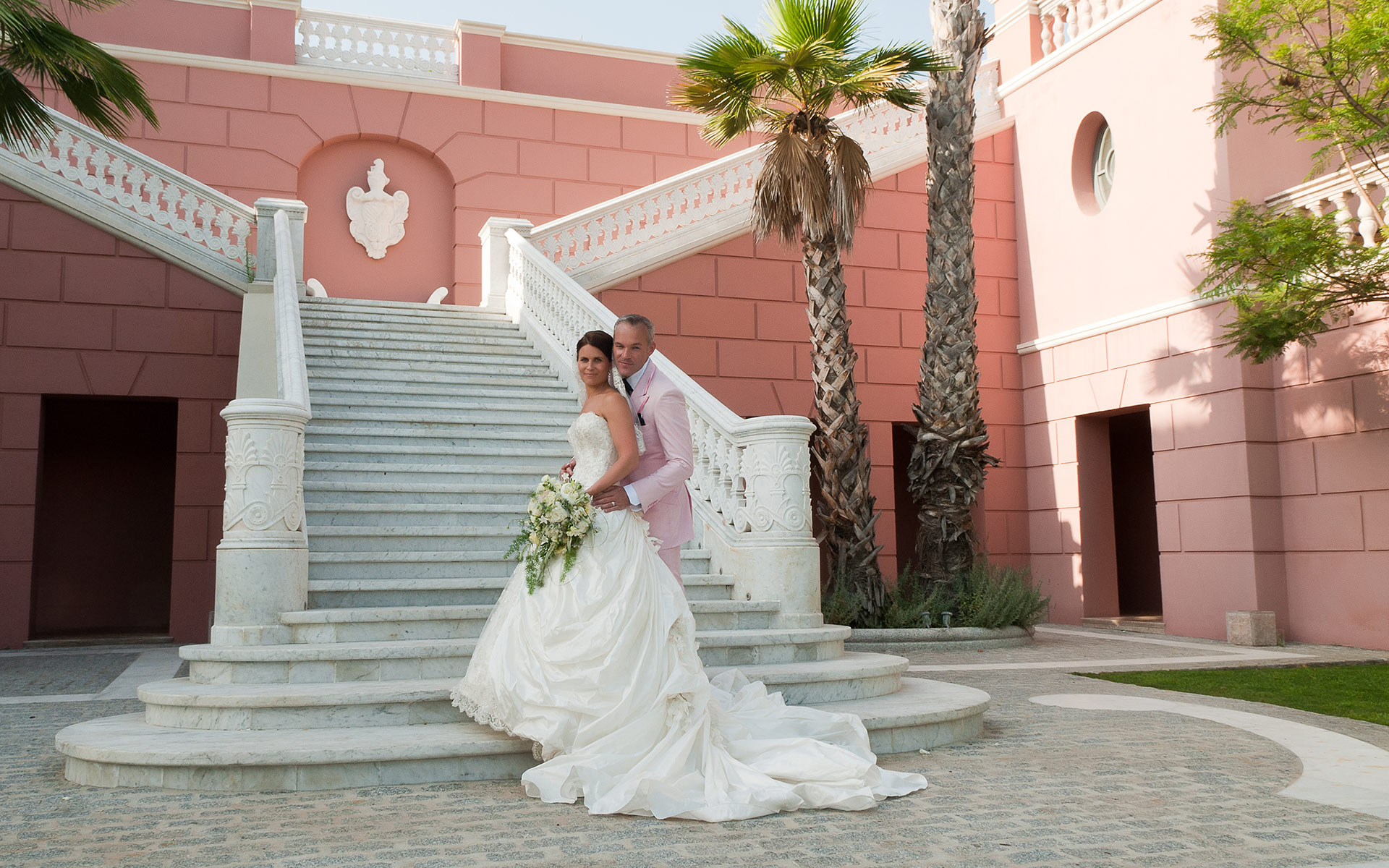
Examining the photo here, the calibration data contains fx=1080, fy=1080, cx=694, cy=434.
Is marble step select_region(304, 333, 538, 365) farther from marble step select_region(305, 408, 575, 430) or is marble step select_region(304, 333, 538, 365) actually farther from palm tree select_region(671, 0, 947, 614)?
palm tree select_region(671, 0, 947, 614)

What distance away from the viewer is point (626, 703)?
473 centimetres

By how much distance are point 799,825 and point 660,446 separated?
1943 mm

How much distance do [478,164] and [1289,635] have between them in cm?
1211

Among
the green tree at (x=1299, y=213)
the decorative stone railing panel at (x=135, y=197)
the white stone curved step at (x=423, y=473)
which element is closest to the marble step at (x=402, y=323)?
the decorative stone railing panel at (x=135, y=197)

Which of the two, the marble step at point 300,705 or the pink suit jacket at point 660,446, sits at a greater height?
the pink suit jacket at point 660,446

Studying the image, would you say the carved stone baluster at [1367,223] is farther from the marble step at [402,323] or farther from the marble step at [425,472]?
the marble step at [402,323]

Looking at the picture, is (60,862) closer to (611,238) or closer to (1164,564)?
(611,238)

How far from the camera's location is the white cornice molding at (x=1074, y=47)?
1296 cm

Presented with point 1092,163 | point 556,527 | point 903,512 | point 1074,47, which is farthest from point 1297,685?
point 903,512

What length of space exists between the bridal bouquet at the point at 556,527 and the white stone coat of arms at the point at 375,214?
453 inches

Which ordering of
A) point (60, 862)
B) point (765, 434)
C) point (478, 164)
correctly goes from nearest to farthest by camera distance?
1. point (60, 862)
2. point (765, 434)
3. point (478, 164)

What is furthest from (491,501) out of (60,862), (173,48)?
(173,48)

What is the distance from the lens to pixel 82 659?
1000 cm

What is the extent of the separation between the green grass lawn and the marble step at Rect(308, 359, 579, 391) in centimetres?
599
